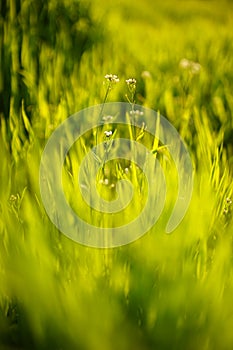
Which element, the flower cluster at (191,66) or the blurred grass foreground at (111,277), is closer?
the blurred grass foreground at (111,277)

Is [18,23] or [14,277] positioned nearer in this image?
[14,277]

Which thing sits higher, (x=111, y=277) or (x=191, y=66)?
(x=191, y=66)

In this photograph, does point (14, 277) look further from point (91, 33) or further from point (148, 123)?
point (91, 33)

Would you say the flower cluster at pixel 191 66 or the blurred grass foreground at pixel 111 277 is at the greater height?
the flower cluster at pixel 191 66

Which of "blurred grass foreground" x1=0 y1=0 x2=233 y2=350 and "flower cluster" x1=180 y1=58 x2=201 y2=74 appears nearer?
"blurred grass foreground" x1=0 y1=0 x2=233 y2=350

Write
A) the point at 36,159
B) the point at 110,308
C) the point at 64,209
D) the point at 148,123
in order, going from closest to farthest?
the point at 110,308 → the point at 64,209 → the point at 36,159 → the point at 148,123

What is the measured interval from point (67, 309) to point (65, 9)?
4.37 feet

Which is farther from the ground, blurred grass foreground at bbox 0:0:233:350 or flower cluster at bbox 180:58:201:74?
flower cluster at bbox 180:58:201:74

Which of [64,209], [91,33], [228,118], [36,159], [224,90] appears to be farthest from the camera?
[91,33]

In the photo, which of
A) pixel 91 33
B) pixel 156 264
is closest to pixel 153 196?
pixel 156 264

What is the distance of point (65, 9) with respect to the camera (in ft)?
6.19

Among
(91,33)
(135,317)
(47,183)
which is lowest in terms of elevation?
(135,317)

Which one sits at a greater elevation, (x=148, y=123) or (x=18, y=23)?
(x=18, y=23)

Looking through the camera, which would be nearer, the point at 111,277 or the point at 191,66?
the point at 111,277
